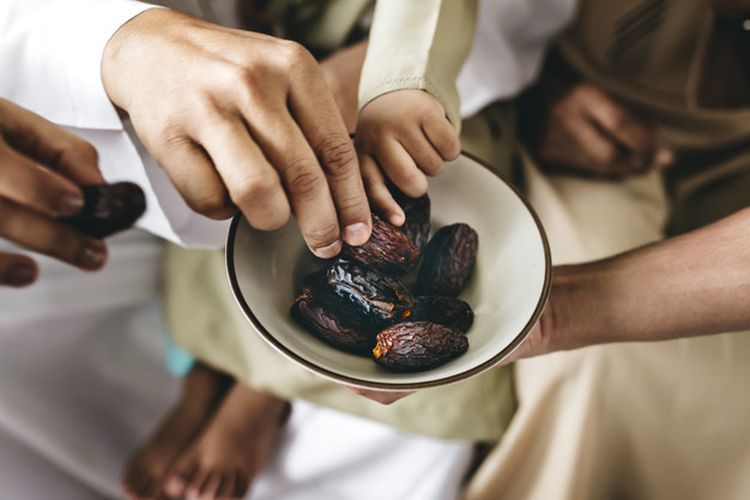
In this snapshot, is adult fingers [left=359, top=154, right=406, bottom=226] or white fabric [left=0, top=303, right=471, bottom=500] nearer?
adult fingers [left=359, top=154, right=406, bottom=226]

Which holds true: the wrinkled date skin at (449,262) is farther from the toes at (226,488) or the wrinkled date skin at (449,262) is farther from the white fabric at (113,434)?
the toes at (226,488)

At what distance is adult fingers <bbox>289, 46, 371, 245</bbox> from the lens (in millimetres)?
401

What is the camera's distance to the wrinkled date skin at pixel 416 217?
0.46 meters

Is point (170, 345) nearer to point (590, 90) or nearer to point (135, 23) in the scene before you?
point (135, 23)

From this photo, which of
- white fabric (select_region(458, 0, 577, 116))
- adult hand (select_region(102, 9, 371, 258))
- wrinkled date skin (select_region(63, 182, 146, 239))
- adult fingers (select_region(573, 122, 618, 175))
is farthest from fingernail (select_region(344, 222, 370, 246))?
adult fingers (select_region(573, 122, 618, 175))

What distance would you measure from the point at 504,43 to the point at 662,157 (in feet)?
0.74

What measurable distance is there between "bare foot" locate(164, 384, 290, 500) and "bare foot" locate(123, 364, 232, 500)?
2 cm

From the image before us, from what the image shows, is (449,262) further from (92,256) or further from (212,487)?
(212,487)

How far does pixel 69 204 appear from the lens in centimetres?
51

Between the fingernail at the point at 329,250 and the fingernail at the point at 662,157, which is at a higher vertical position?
the fingernail at the point at 329,250

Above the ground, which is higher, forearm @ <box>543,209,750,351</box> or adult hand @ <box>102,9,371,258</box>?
adult hand @ <box>102,9,371,258</box>

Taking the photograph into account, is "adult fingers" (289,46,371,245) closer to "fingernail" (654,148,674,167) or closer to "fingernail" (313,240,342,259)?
"fingernail" (313,240,342,259)

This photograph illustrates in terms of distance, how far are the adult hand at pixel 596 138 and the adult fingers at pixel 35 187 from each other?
1.71 feet

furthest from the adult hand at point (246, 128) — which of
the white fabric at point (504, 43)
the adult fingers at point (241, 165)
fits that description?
the white fabric at point (504, 43)
